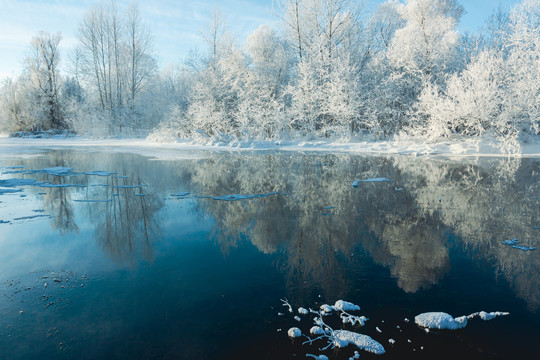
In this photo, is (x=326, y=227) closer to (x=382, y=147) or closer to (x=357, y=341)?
(x=357, y=341)

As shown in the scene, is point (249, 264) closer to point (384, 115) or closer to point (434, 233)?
point (434, 233)

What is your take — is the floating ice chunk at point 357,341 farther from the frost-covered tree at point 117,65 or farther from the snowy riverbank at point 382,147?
the frost-covered tree at point 117,65

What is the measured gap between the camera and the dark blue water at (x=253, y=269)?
2.79m

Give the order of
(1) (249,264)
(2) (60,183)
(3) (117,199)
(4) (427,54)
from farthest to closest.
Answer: (4) (427,54)
(2) (60,183)
(3) (117,199)
(1) (249,264)

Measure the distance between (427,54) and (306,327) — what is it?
27.3 meters

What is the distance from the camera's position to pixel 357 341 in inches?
108

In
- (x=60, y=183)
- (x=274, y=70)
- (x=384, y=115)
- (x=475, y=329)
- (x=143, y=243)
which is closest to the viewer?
(x=475, y=329)

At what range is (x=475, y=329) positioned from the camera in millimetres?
2945

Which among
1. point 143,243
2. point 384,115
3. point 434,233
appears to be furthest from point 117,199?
point 384,115

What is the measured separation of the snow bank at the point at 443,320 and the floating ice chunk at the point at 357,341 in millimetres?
610

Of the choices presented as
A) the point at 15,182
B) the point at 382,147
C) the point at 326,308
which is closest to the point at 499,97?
the point at 382,147

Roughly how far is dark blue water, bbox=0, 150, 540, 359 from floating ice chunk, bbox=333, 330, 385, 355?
7 centimetres

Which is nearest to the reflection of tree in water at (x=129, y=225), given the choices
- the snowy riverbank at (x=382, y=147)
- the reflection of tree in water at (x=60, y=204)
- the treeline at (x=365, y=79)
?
the reflection of tree in water at (x=60, y=204)

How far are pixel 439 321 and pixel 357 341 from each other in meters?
0.89
